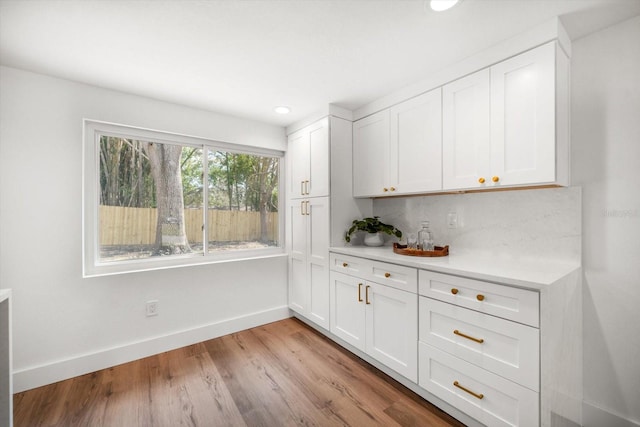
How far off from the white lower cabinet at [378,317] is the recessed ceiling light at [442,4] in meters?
1.46

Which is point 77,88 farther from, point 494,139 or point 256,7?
point 494,139

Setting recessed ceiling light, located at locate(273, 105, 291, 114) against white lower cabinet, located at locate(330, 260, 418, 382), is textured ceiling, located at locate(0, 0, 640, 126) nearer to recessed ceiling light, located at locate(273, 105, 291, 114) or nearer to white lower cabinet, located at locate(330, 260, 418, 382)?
recessed ceiling light, located at locate(273, 105, 291, 114)

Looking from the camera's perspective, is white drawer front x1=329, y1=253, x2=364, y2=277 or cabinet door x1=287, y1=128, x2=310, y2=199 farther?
cabinet door x1=287, y1=128, x2=310, y2=199

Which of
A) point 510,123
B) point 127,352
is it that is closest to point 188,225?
point 127,352

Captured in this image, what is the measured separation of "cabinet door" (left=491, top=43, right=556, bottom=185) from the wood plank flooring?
4.99ft

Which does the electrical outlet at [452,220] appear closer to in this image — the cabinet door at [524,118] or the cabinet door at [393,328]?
the cabinet door at [524,118]

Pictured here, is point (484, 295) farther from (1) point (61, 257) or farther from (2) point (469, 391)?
(1) point (61, 257)

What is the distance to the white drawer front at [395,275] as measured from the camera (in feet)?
5.97

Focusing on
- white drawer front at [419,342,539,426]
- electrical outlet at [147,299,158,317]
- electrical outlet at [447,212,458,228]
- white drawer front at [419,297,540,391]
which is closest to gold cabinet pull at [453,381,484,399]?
white drawer front at [419,342,539,426]

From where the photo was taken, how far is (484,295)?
146 cm

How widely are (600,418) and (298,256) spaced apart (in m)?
2.46

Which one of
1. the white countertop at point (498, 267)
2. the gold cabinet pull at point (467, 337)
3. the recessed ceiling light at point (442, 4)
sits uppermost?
the recessed ceiling light at point (442, 4)

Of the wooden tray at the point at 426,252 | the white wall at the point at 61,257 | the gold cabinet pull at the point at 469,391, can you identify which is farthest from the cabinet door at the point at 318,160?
the gold cabinet pull at the point at 469,391

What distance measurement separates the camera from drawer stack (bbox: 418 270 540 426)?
1.30 m
